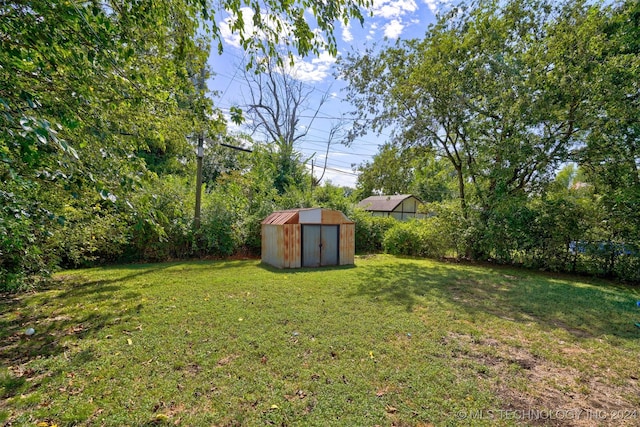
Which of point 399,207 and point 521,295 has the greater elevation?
point 399,207

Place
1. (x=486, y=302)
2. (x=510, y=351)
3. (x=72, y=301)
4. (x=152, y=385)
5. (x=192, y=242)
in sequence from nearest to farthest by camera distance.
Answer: (x=152, y=385) → (x=510, y=351) → (x=72, y=301) → (x=486, y=302) → (x=192, y=242)

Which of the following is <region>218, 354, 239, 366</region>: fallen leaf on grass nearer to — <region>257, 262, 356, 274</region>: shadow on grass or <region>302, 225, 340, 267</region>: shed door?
<region>257, 262, 356, 274</region>: shadow on grass

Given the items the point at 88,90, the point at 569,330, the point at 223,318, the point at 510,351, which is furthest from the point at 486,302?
A: the point at 88,90

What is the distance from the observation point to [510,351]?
340cm

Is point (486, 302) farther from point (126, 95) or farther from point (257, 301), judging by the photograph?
point (126, 95)

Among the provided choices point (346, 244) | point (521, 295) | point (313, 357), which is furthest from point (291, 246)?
point (521, 295)

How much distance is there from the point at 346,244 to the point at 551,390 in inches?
269

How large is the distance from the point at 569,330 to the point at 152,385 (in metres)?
5.28

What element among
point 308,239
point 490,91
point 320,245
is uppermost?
point 490,91

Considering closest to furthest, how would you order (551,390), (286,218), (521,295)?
(551,390) → (521,295) → (286,218)

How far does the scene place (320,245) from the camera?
8898mm

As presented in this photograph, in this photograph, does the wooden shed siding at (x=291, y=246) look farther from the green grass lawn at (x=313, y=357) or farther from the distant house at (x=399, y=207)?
the distant house at (x=399, y=207)

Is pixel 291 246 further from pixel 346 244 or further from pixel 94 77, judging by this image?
pixel 94 77

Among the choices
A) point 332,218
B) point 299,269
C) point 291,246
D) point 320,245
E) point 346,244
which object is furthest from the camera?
point 346,244
